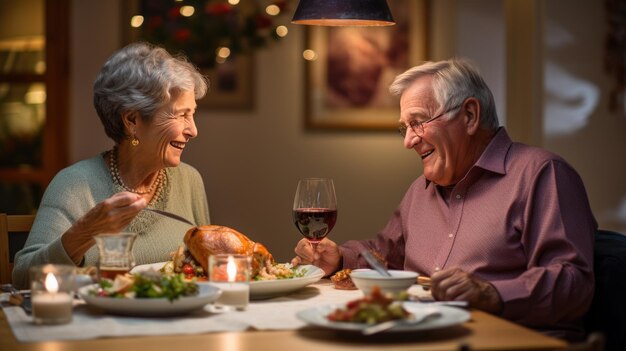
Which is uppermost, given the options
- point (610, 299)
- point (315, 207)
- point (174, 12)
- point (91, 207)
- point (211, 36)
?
point (174, 12)

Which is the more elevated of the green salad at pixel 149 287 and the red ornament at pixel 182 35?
the red ornament at pixel 182 35

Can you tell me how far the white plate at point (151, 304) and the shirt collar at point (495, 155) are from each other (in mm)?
973

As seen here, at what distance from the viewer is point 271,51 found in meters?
5.89

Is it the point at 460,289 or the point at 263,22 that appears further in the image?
the point at 263,22

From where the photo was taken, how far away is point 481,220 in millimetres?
2684

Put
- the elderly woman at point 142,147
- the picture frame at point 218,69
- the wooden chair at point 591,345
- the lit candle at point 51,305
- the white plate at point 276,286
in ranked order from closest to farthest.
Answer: the wooden chair at point 591,345
the lit candle at point 51,305
the white plate at point 276,286
the elderly woman at point 142,147
the picture frame at point 218,69

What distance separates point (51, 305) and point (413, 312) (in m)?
0.72

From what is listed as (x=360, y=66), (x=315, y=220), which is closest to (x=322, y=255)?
(x=315, y=220)

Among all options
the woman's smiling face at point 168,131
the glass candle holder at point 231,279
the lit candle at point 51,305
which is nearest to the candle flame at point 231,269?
the glass candle holder at point 231,279

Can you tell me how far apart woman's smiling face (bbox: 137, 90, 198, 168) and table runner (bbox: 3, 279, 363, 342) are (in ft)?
3.21

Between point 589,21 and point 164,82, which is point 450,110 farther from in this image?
point 589,21

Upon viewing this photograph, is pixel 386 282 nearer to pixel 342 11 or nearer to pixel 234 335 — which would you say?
pixel 234 335

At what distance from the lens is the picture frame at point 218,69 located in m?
5.66

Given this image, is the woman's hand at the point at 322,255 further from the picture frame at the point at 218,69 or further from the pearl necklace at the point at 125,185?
the picture frame at the point at 218,69
